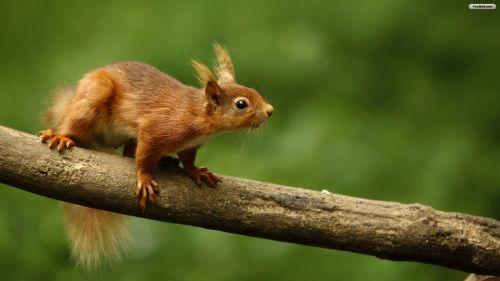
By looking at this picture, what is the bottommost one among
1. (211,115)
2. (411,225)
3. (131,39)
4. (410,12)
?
(411,225)

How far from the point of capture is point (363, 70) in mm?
6711

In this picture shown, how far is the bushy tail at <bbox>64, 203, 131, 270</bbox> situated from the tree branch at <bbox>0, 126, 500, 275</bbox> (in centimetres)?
81

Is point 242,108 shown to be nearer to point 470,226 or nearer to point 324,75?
point 470,226

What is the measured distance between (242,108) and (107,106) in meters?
0.72

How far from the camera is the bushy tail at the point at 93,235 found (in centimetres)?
469

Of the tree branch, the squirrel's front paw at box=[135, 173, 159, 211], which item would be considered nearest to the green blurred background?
the tree branch

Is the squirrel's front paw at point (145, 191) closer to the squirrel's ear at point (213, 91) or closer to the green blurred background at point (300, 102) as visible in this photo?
the squirrel's ear at point (213, 91)

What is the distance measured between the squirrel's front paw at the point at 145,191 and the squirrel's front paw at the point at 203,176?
267mm

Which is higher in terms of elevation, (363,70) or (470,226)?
(363,70)

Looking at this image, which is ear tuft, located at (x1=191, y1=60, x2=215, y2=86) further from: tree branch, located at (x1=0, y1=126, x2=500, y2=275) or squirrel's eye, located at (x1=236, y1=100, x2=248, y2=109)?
tree branch, located at (x1=0, y1=126, x2=500, y2=275)

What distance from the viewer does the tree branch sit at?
3.89 meters

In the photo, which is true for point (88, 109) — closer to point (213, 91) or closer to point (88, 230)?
point (213, 91)

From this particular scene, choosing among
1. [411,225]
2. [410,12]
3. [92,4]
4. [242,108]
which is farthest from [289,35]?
[411,225]

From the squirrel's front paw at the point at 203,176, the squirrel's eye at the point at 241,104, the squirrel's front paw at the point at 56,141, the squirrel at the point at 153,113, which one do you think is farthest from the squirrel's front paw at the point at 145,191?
the squirrel's eye at the point at 241,104
